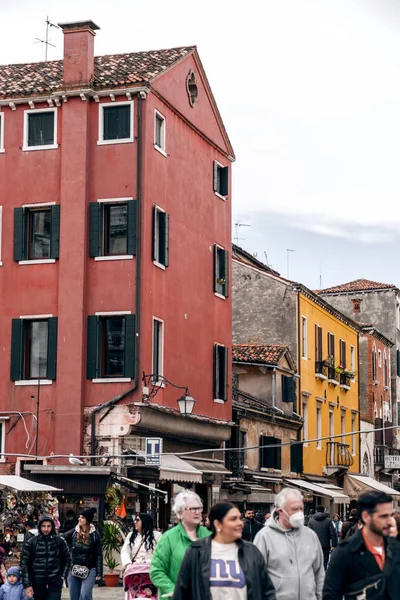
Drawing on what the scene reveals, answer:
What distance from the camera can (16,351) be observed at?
29875 mm

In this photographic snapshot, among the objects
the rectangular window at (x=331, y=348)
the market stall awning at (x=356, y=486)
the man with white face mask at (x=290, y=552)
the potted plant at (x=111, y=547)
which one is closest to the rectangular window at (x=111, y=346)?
Result: the potted plant at (x=111, y=547)

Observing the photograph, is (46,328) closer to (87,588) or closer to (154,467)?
(154,467)

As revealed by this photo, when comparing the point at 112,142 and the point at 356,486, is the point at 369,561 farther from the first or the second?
the point at 356,486

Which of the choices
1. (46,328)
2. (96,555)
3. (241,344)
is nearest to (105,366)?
(46,328)

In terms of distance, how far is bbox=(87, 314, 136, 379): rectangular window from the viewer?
95.9 ft

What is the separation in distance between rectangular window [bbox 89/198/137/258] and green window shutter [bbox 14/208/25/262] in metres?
1.84

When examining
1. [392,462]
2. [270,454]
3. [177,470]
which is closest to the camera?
[177,470]

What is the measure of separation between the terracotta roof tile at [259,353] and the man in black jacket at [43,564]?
28174mm

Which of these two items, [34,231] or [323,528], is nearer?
[323,528]

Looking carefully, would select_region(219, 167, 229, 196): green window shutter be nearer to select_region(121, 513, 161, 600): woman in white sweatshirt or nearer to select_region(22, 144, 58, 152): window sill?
select_region(22, 144, 58, 152): window sill

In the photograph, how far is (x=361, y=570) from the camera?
288 inches

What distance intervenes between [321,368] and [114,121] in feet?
71.1

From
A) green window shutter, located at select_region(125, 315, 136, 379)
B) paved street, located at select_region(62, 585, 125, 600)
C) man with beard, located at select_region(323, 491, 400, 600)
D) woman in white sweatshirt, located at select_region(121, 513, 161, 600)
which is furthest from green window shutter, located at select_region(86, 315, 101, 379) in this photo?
→ man with beard, located at select_region(323, 491, 400, 600)

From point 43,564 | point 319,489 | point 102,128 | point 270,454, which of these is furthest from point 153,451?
point 319,489
